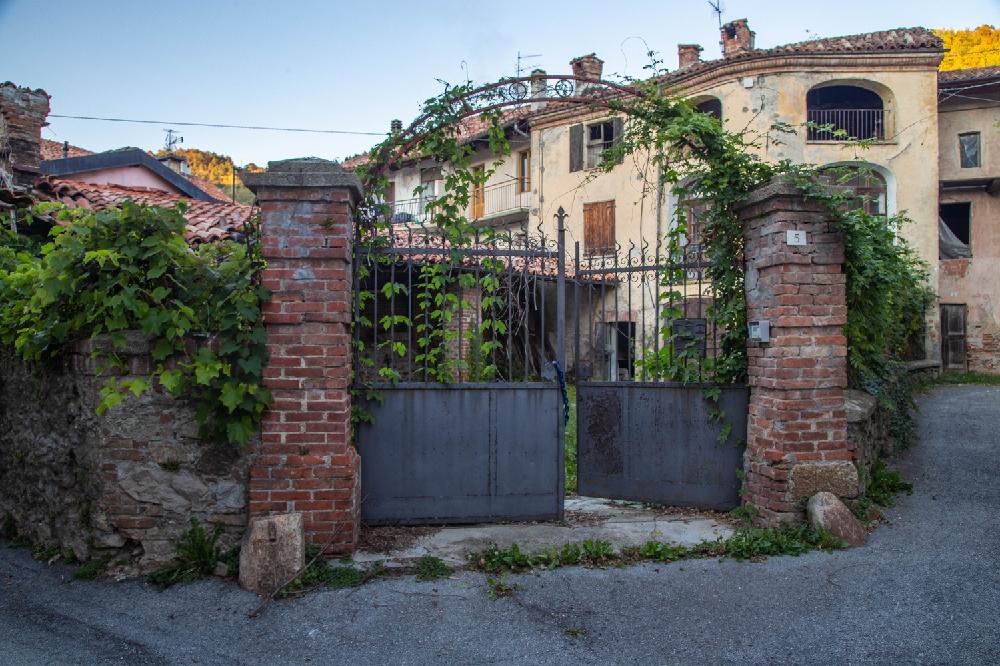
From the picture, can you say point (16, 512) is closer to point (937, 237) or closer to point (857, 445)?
point (857, 445)

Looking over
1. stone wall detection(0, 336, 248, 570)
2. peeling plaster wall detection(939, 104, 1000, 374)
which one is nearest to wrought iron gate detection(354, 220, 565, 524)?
stone wall detection(0, 336, 248, 570)

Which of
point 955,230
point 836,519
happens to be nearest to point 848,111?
point 955,230

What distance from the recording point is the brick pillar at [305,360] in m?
4.06

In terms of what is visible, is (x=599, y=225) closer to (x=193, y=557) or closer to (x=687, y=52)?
(x=687, y=52)

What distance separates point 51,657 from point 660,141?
15.7ft

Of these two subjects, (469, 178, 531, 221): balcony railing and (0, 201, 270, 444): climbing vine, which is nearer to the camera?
(0, 201, 270, 444): climbing vine

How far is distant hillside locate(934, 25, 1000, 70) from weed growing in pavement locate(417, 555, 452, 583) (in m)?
23.0

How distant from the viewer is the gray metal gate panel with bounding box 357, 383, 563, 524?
15.5 feet

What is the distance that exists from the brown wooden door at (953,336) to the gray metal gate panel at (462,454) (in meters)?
16.5

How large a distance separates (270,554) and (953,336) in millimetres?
18808

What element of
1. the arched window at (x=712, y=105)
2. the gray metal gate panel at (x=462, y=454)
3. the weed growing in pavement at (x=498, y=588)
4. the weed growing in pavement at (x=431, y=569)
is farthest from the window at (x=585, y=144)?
the weed growing in pavement at (x=498, y=588)

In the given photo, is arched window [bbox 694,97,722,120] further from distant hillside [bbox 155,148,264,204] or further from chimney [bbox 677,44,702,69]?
distant hillside [bbox 155,148,264,204]

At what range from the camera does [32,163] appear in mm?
11703

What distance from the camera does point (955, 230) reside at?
18250 mm
